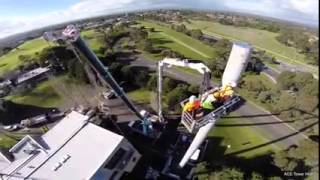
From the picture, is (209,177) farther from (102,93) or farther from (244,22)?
(244,22)

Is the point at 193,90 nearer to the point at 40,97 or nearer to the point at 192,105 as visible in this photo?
the point at 192,105

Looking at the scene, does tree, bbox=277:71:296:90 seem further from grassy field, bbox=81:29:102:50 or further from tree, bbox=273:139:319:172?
grassy field, bbox=81:29:102:50

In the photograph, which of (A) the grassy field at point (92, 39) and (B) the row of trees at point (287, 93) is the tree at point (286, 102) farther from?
(A) the grassy field at point (92, 39)

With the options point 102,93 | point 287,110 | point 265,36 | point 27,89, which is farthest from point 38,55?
point 265,36

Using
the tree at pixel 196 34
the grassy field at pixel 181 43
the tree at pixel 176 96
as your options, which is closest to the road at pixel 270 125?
the tree at pixel 176 96

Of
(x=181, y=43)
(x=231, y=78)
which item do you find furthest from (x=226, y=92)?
(x=181, y=43)

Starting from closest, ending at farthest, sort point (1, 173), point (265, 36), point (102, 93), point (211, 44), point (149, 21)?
point (1, 173), point (102, 93), point (211, 44), point (265, 36), point (149, 21)
